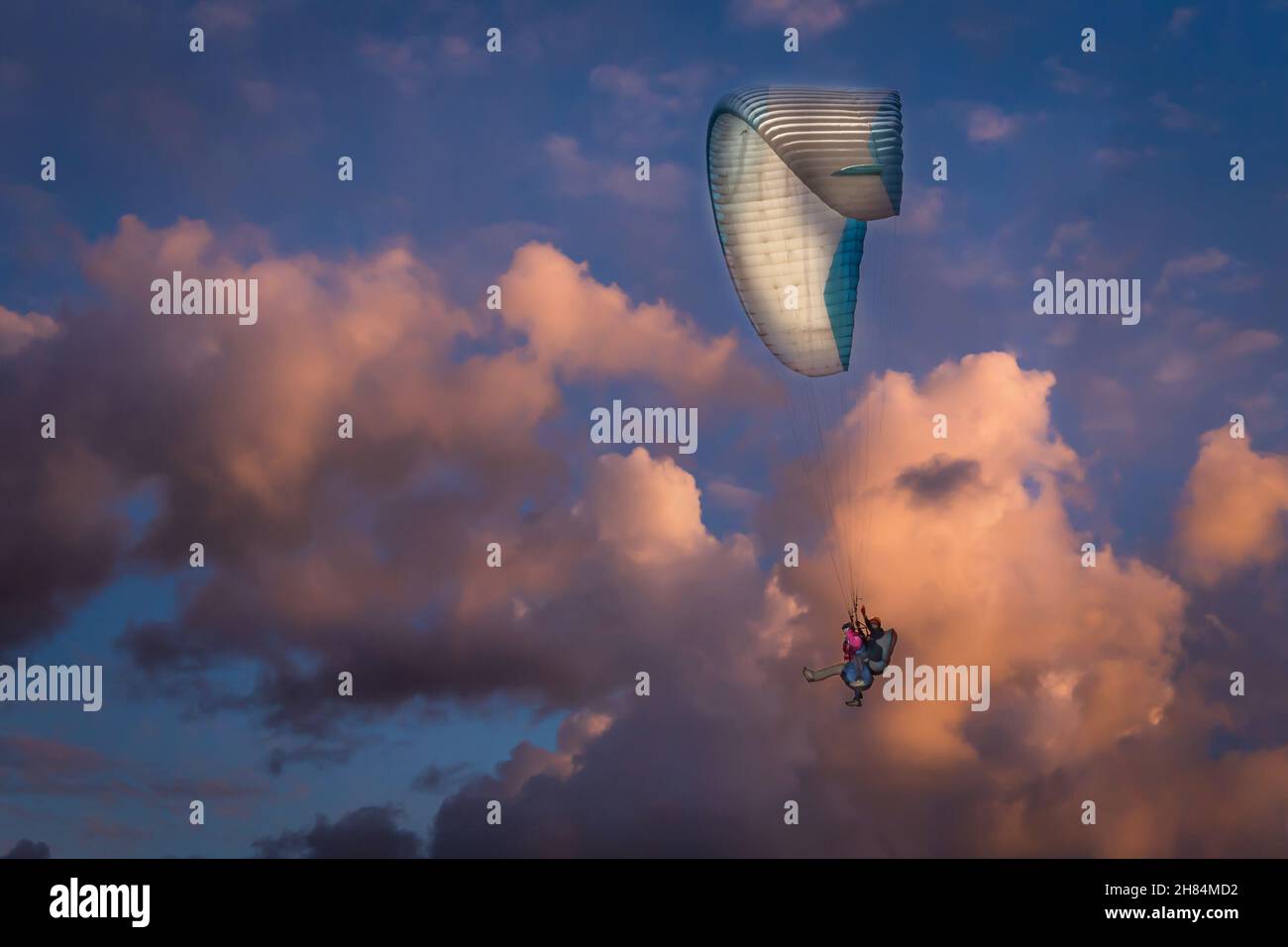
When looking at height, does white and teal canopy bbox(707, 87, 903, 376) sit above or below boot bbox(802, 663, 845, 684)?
above

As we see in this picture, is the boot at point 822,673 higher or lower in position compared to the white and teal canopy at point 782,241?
lower

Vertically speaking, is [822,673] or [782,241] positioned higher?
[782,241]
